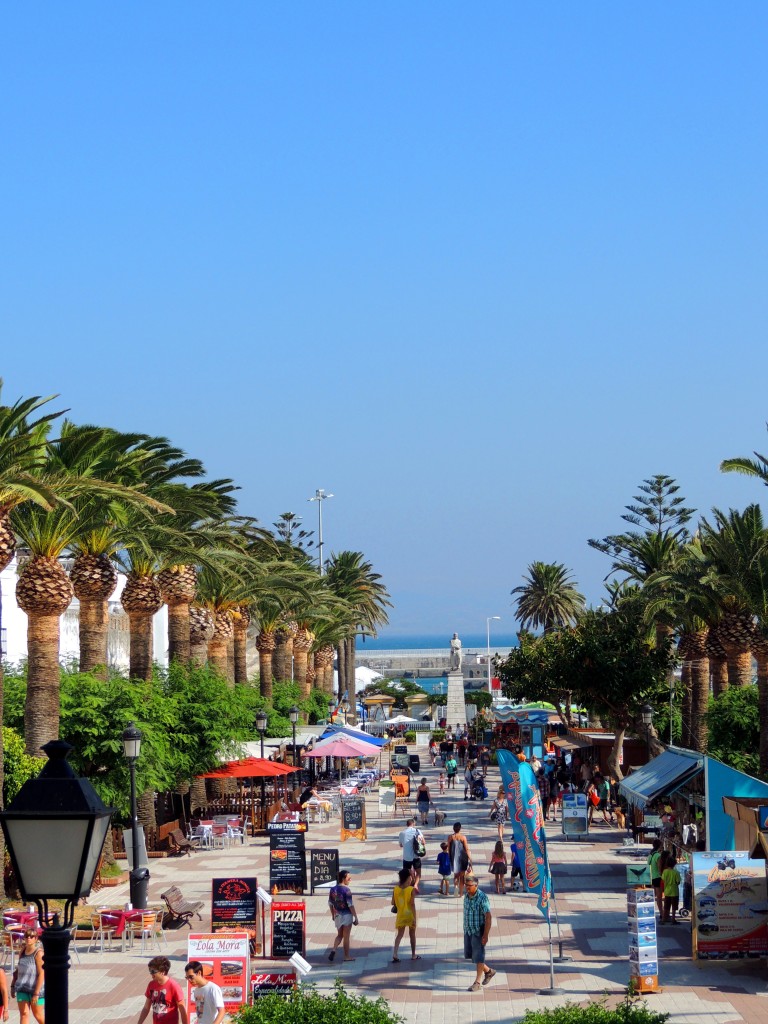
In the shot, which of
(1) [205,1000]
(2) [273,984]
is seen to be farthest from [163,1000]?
(2) [273,984]

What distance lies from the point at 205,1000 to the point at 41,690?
11.5 meters

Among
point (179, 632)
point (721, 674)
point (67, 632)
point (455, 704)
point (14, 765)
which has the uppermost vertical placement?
point (67, 632)

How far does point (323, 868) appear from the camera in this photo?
22078 millimetres

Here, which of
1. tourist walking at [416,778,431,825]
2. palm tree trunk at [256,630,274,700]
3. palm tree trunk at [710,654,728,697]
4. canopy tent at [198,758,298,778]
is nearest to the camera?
canopy tent at [198,758,298,778]

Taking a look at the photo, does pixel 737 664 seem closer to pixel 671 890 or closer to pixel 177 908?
pixel 671 890

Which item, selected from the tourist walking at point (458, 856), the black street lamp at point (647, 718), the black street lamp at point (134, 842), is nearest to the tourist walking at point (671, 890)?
the tourist walking at point (458, 856)

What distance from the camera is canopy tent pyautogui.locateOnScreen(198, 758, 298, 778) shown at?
30625 mm

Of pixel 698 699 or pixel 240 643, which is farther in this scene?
pixel 240 643

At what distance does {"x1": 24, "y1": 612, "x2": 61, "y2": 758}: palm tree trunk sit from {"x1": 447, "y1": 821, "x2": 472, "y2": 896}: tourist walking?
7262mm

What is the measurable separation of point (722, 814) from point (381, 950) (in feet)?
17.9

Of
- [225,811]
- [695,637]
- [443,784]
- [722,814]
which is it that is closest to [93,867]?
[722,814]

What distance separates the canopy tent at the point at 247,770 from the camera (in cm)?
3062

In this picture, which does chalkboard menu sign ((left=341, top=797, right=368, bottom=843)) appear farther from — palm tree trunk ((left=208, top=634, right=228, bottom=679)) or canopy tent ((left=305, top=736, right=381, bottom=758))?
palm tree trunk ((left=208, top=634, right=228, bottom=679))

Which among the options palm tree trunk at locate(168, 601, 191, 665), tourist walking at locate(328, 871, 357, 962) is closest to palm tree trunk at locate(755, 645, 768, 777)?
tourist walking at locate(328, 871, 357, 962)
